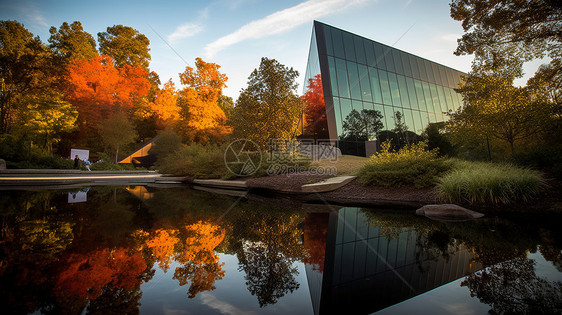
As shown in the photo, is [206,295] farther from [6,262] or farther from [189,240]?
[6,262]

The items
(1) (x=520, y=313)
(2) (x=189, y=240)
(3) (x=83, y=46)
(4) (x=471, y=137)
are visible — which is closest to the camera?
(1) (x=520, y=313)

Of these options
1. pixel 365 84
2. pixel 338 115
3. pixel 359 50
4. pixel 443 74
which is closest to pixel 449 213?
pixel 338 115

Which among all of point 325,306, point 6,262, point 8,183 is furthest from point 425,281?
point 8,183

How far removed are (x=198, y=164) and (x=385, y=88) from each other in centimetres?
1810

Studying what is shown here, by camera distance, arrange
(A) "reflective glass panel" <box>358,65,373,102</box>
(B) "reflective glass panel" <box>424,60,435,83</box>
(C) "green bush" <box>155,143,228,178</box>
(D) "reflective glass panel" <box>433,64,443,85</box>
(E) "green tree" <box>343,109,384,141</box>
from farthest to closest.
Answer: (D) "reflective glass panel" <box>433,64,443,85</box> → (B) "reflective glass panel" <box>424,60,435,83</box> → (A) "reflective glass panel" <box>358,65,373,102</box> → (E) "green tree" <box>343,109,384,141</box> → (C) "green bush" <box>155,143,228,178</box>

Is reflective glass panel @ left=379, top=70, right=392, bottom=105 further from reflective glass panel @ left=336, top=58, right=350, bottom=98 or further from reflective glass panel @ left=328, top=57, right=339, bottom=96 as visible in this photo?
reflective glass panel @ left=328, top=57, right=339, bottom=96

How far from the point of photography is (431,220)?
4762 mm

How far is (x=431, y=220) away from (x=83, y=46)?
35484 millimetres

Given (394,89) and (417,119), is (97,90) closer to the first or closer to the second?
(394,89)

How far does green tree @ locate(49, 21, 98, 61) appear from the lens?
958 inches

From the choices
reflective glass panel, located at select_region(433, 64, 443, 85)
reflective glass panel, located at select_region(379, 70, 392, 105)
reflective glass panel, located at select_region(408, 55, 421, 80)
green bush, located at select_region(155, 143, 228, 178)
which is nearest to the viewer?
green bush, located at select_region(155, 143, 228, 178)

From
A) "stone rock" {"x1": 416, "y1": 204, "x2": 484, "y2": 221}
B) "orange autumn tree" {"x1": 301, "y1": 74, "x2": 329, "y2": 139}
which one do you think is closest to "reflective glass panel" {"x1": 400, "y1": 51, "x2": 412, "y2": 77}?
"orange autumn tree" {"x1": 301, "y1": 74, "x2": 329, "y2": 139}

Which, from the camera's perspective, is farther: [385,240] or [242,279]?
[385,240]

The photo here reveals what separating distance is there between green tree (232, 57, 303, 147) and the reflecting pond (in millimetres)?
8412
